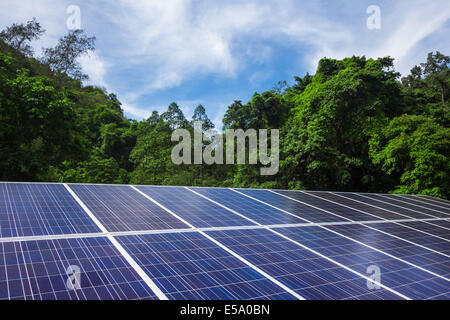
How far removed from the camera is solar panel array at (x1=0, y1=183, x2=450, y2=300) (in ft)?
10.0

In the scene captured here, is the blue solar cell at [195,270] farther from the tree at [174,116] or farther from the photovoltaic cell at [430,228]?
the tree at [174,116]

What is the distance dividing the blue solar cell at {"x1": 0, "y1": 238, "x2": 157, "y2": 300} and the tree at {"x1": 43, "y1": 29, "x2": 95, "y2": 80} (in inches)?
1906

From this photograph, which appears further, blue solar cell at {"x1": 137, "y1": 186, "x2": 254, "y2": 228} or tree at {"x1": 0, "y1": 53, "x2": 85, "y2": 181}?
tree at {"x1": 0, "y1": 53, "x2": 85, "y2": 181}

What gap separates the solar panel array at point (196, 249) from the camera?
305 centimetres

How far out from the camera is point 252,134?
2617cm

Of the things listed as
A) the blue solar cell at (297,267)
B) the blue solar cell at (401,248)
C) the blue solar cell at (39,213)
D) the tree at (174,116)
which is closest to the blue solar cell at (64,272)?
the blue solar cell at (39,213)

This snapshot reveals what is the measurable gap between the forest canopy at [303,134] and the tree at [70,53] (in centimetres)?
588

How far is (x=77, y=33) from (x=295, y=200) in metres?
49.4

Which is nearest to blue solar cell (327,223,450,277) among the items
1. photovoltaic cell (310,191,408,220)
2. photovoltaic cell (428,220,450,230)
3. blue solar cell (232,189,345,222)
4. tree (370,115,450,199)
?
blue solar cell (232,189,345,222)

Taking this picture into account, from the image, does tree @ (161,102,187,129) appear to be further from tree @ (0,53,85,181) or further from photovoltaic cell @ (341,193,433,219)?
photovoltaic cell @ (341,193,433,219)

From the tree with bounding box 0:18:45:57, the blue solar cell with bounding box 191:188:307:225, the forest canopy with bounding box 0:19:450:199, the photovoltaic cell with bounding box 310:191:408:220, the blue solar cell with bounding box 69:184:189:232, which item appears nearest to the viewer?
the blue solar cell with bounding box 69:184:189:232

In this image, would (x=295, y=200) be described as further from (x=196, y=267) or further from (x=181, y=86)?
(x=181, y=86)

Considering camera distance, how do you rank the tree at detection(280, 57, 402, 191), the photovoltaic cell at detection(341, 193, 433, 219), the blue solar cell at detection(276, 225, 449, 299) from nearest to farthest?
the blue solar cell at detection(276, 225, 449, 299) < the photovoltaic cell at detection(341, 193, 433, 219) < the tree at detection(280, 57, 402, 191)
